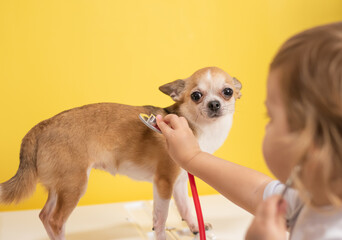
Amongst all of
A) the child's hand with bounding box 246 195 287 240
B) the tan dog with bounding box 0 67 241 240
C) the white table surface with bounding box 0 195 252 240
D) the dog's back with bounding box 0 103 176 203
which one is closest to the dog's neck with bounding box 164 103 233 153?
the tan dog with bounding box 0 67 241 240

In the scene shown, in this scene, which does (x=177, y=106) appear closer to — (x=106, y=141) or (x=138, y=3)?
(x=106, y=141)

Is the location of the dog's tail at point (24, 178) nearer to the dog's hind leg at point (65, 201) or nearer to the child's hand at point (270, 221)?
the dog's hind leg at point (65, 201)

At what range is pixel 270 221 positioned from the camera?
0.53 m

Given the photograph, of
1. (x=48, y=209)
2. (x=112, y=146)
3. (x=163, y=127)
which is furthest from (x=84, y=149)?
(x=163, y=127)

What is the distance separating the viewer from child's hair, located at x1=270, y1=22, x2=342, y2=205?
48cm

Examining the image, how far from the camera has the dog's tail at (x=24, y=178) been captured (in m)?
1.12

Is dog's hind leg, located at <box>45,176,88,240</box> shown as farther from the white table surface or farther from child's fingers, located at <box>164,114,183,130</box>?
child's fingers, located at <box>164,114,183,130</box>

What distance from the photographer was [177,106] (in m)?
1.34

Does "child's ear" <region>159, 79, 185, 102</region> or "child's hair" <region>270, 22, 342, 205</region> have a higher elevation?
"child's hair" <region>270, 22, 342, 205</region>

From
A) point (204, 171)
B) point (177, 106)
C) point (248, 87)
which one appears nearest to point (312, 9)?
point (248, 87)

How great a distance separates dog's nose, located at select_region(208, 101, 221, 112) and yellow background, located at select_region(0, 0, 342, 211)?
737 mm

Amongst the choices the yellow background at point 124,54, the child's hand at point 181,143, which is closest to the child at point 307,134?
the child's hand at point 181,143

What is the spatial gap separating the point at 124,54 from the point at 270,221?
1.43m

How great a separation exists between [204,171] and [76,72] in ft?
3.61
